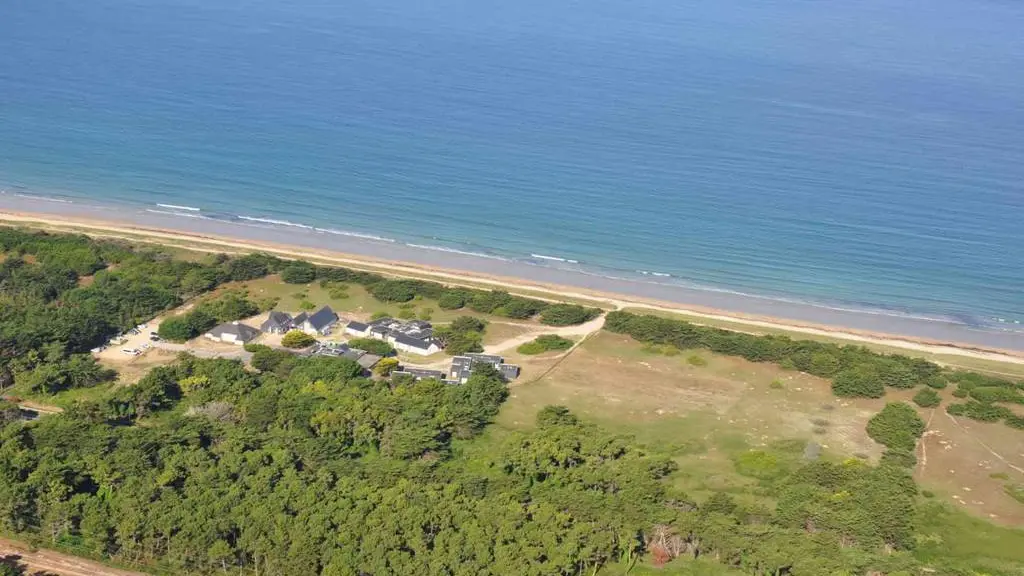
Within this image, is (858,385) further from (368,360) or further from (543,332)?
(368,360)

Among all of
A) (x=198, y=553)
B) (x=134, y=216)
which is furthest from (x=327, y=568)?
(x=134, y=216)

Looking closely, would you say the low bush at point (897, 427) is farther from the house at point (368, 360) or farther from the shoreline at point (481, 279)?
the house at point (368, 360)

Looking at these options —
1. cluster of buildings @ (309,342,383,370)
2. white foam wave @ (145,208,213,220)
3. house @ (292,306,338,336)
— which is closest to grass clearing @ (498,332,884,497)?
cluster of buildings @ (309,342,383,370)

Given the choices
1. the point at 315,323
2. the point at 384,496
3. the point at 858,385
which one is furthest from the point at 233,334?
the point at 858,385

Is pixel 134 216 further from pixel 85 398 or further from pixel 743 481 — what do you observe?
pixel 743 481

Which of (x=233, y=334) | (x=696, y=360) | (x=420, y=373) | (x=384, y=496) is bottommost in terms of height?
(x=384, y=496)

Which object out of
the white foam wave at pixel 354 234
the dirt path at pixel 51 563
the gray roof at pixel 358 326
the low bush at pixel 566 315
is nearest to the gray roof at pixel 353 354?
the gray roof at pixel 358 326
